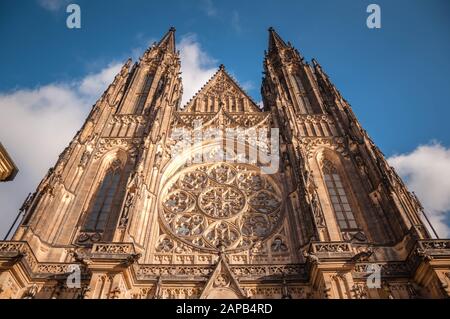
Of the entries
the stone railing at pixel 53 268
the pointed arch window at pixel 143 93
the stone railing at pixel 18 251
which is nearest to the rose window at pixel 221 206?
the stone railing at pixel 53 268

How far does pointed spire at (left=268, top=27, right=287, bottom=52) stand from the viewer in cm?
2930

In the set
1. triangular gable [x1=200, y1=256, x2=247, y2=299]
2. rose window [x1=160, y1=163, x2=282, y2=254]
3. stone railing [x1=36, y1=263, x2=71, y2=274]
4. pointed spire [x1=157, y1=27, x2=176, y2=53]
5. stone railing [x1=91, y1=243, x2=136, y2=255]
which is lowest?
triangular gable [x1=200, y1=256, x2=247, y2=299]

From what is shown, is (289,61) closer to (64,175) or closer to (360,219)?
(360,219)

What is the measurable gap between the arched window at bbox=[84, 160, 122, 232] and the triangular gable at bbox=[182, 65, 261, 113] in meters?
6.65

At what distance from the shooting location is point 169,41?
30.2m

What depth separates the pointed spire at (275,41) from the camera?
29.3m

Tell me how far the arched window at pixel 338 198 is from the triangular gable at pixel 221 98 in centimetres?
671

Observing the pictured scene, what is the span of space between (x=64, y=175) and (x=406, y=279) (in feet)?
45.7

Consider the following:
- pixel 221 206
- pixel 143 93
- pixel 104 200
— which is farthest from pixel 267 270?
pixel 143 93

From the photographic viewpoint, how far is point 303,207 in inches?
541

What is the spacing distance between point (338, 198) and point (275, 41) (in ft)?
61.9

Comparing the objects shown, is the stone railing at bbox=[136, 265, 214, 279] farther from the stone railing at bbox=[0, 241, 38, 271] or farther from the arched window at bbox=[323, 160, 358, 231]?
the arched window at bbox=[323, 160, 358, 231]

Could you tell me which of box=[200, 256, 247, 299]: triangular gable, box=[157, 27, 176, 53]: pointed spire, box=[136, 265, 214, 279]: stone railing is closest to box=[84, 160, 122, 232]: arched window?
box=[136, 265, 214, 279]: stone railing

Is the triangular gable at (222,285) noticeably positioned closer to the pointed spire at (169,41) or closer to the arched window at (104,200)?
the arched window at (104,200)
